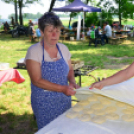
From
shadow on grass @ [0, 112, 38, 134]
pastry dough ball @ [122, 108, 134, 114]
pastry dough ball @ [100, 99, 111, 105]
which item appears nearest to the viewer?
pastry dough ball @ [122, 108, 134, 114]

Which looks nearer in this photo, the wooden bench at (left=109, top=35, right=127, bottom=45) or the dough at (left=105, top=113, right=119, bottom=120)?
the dough at (left=105, top=113, right=119, bottom=120)

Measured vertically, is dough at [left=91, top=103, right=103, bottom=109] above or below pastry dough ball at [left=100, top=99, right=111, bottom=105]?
below

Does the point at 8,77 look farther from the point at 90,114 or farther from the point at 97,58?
the point at 97,58

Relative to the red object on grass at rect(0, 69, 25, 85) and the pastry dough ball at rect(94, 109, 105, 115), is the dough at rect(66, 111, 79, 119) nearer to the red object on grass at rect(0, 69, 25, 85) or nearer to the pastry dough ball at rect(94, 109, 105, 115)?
the pastry dough ball at rect(94, 109, 105, 115)

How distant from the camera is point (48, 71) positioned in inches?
67.6

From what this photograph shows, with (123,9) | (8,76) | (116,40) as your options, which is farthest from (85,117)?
(123,9)

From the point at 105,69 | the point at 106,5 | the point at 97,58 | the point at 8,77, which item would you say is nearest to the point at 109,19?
the point at 106,5

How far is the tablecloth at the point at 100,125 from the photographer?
124cm

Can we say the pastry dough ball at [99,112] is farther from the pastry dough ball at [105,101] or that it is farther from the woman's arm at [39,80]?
the woman's arm at [39,80]

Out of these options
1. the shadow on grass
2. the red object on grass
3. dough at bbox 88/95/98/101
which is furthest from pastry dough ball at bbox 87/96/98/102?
the red object on grass

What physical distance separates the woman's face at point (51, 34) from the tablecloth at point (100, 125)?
19.6 inches

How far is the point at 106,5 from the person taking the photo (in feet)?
69.4

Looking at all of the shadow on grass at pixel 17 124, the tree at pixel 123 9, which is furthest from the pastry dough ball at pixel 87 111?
the tree at pixel 123 9

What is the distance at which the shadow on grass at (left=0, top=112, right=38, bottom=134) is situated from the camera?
3112 mm
